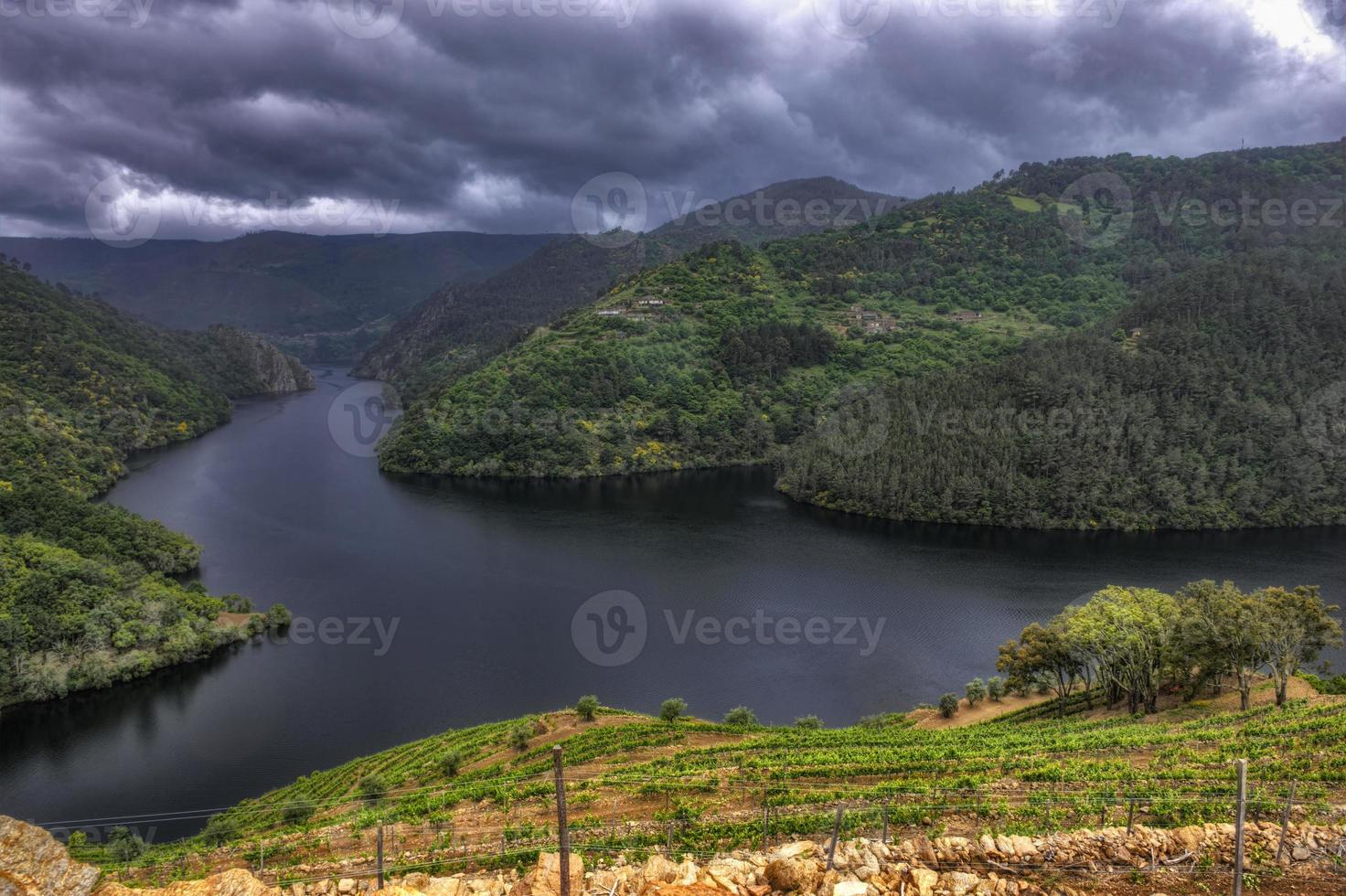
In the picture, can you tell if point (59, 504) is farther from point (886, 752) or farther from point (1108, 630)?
point (1108, 630)

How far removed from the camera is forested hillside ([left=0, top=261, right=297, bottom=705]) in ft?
140

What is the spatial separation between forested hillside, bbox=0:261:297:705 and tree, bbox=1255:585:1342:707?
54.6m

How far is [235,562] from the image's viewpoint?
64062 mm

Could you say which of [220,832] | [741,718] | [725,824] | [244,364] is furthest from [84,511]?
[244,364]

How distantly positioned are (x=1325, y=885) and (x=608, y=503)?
75649mm

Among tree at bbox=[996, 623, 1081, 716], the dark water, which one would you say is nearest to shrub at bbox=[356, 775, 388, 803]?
the dark water

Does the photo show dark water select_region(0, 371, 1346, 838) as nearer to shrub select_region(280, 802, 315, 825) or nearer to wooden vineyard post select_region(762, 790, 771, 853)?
shrub select_region(280, 802, 315, 825)

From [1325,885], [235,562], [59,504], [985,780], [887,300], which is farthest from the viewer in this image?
[887,300]

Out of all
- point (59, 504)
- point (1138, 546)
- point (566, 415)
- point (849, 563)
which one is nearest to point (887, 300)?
point (566, 415)

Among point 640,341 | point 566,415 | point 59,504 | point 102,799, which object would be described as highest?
point 640,341

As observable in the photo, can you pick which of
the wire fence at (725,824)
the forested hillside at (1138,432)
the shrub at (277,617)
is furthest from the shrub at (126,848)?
the forested hillside at (1138,432)

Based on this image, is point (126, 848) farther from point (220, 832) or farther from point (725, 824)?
point (725, 824)

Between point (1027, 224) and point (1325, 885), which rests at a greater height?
point (1027, 224)

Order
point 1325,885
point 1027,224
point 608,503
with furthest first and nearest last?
1. point 1027,224
2. point 608,503
3. point 1325,885
